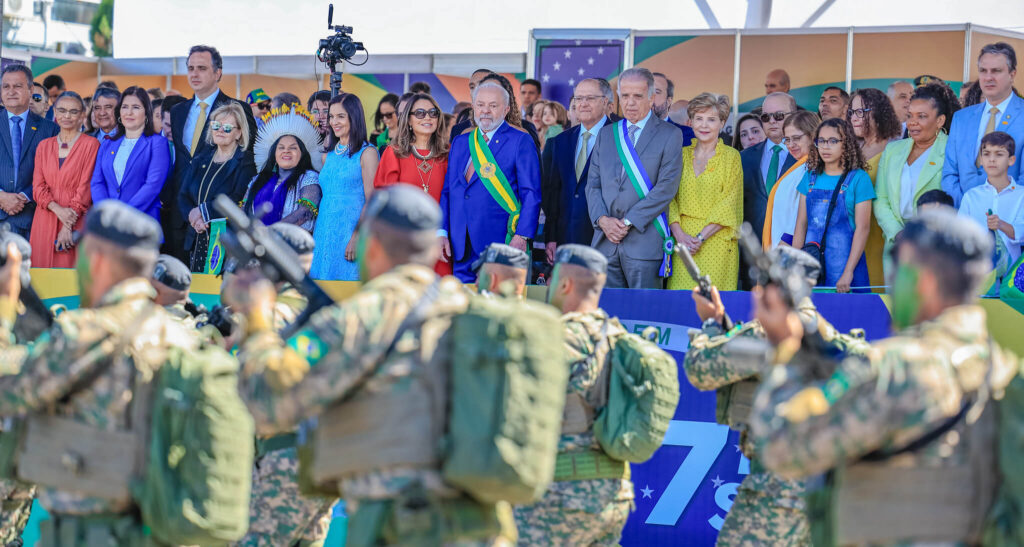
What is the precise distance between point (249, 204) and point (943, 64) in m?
7.71

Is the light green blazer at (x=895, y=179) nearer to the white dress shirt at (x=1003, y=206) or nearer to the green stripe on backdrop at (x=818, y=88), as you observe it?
the white dress shirt at (x=1003, y=206)

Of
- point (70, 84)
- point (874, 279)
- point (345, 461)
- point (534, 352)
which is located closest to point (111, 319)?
point (345, 461)

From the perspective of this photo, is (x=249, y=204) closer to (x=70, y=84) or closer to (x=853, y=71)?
(x=853, y=71)

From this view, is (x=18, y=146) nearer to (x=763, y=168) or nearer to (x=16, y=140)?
(x=16, y=140)

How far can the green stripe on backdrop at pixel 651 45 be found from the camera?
12859mm

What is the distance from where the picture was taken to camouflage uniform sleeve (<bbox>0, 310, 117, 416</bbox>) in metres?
4.34

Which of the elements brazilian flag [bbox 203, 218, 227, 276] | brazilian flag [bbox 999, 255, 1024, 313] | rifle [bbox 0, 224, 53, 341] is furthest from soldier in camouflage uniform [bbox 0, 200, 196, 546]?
brazilian flag [bbox 999, 255, 1024, 313]

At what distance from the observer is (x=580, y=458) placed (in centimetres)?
584

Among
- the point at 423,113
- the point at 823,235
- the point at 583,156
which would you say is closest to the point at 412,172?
the point at 423,113

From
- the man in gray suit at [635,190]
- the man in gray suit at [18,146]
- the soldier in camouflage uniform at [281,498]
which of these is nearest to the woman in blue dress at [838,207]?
the man in gray suit at [635,190]

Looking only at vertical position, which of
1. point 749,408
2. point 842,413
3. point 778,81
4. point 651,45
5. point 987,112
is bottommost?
point 749,408

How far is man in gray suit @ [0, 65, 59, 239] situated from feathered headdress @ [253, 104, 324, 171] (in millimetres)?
2262

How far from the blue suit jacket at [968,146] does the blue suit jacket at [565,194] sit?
258cm

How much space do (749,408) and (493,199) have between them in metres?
3.28
